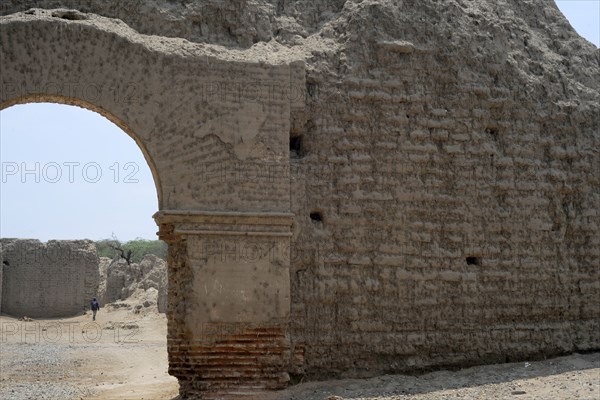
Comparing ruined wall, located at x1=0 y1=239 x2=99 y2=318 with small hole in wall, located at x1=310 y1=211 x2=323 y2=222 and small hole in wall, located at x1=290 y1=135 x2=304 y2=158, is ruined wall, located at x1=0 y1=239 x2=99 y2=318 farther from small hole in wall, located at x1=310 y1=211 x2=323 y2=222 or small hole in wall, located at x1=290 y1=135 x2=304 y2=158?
small hole in wall, located at x1=310 y1=211 x2=323 y2=222

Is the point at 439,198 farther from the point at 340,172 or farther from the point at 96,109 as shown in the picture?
the point at 96,109

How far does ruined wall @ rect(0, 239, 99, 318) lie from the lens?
59.1ft

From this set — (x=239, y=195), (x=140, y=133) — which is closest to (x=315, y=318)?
(x=239, y=195)

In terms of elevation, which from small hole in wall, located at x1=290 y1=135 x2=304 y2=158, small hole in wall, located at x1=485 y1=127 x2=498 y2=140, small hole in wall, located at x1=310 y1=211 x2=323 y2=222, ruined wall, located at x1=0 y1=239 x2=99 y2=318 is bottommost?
ruined wall, located at x1=0 y1=239 x2=99 y2=318

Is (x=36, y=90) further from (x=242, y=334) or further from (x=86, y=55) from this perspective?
(x=242, y=334)

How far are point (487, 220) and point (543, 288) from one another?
1.02 m

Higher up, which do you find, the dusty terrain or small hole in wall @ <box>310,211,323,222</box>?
small hole in wall @ <box>310,211,323,222</box>

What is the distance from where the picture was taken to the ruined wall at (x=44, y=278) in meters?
18.0

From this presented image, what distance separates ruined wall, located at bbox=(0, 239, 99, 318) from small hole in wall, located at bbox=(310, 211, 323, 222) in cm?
1282

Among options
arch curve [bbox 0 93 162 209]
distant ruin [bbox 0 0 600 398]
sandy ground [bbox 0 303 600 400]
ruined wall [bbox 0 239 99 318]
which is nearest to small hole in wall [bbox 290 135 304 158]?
distant ruin [bbox 0 0 600 398]

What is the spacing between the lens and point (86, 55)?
6.71 m

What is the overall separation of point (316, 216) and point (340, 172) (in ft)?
1.71

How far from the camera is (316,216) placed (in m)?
7.24

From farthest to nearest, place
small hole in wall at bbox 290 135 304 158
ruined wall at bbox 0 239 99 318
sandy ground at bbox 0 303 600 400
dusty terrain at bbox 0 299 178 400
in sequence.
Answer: ruined wall at bbox 0 239 99 318
dusty terrain at bbox 0 299 178 400
small hole in wall at bbox 290 135 304 158
sandy ground at bbox 0 303 600 400
